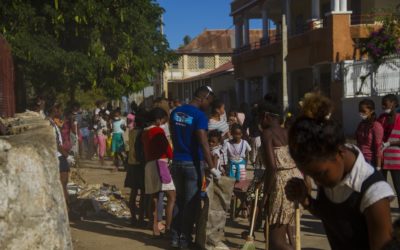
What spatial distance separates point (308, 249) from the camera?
7.51 m

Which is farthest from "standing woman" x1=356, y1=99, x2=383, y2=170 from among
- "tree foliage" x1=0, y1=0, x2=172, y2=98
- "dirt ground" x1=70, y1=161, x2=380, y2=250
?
"tree foliage" x1=0, y1=0, x2=172, y2=98

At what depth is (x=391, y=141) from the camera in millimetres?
8281

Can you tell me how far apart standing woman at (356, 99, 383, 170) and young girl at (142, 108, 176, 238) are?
2566 millimetres

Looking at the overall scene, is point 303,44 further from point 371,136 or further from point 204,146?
point 204,146

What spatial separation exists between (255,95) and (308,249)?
2712 centimetres

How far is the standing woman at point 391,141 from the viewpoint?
8.21 m

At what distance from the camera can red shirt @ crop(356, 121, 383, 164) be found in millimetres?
8188

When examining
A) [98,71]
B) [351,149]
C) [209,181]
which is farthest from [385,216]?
[98,71]

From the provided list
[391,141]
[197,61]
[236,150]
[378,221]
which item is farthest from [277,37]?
[197,61]

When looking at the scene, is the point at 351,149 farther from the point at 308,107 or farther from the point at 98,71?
the point at 98,71

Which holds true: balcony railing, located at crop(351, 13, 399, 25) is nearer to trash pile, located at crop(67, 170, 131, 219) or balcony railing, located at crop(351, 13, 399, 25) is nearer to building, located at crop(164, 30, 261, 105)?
trash pile, located at crop(67, 170, 131, 219)

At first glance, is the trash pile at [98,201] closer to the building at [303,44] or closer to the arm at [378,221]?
the building at [303,44]

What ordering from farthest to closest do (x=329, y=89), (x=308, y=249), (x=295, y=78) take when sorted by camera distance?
(x=295, y=78) < (x=329, y=89) < (x=308, y=249)

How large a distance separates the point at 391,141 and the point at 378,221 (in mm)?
6002
